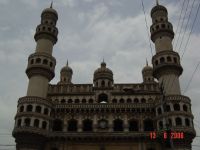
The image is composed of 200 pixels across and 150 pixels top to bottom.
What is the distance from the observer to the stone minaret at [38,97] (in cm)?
3747

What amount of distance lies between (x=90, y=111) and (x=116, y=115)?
141 inches

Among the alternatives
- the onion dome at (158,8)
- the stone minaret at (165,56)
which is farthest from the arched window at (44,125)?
the onion dome at (158,8)

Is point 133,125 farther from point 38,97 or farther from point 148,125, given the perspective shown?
point 38,97

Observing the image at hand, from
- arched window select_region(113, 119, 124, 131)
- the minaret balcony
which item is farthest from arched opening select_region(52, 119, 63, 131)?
arched window select_region(113, 119, 124, 131)

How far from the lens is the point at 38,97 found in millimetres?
40094

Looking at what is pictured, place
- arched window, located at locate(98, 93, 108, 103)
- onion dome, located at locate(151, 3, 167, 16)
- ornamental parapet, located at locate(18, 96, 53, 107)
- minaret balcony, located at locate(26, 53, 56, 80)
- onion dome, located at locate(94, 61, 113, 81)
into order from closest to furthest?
ornamental parapet, located at locate(18, 96, 53, 107) < minaret balcony, located at locate(26, 53, 56, 80) < arched window, located at locate(98, 93, 108, 103) < onion dome, located at locate(151, 3, 167, 16) < onion dome, located at locate(94, 61, 113, 81)

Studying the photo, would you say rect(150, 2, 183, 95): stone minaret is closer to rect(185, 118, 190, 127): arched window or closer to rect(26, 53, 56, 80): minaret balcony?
rect(185, 118, 190, 127): arched window

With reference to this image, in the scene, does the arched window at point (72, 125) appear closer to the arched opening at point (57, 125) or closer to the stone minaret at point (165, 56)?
the arched opening at point (57, 125)

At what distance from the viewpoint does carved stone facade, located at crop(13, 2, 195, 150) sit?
3778cm

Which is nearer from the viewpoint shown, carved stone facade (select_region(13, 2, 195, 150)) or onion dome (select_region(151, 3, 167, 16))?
carved stone facade (select_region(13, 2, 195, 150))

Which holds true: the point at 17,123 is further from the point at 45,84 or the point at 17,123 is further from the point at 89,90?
the point at 89,90

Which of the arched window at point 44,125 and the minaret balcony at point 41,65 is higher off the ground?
the minaret balcony at point 41,65

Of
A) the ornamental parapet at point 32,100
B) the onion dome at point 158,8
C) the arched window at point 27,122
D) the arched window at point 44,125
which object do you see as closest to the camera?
the arched window at point 27,122

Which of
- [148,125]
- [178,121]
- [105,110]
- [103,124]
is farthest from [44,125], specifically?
[178,121]
